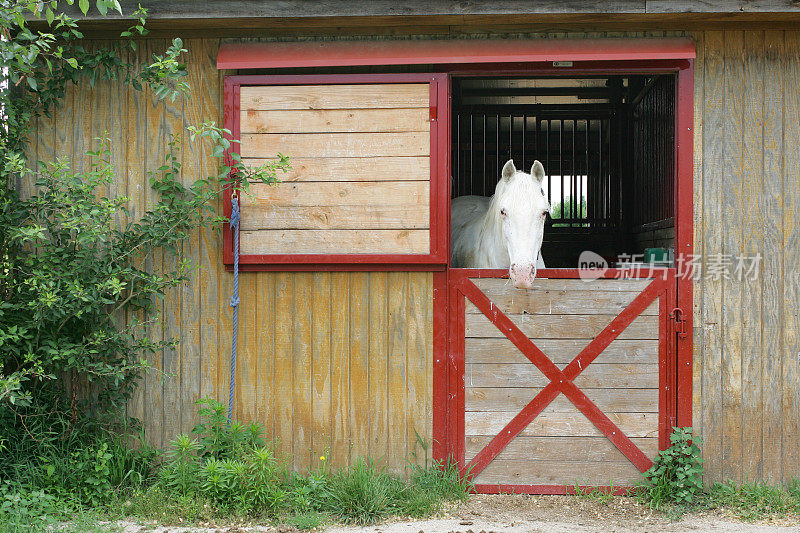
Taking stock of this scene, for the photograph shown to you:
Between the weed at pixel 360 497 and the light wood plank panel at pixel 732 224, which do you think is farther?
the light wood plank panel at pixel 732 224

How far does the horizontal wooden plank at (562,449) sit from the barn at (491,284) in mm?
12

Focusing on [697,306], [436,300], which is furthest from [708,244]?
[436,300]

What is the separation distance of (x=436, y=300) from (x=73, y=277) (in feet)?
6.87

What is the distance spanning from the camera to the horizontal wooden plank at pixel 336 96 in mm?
4055

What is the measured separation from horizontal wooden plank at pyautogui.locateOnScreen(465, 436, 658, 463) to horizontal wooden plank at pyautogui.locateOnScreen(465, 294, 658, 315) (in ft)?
2.50

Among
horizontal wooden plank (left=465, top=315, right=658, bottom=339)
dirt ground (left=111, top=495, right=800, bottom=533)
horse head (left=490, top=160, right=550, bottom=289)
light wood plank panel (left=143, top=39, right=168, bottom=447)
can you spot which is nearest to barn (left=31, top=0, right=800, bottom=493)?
horizontal wooden plank (left=465, top=315, right=658, bottom=339)

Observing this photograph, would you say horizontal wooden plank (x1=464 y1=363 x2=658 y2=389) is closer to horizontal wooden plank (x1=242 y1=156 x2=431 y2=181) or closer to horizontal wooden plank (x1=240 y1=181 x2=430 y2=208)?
horizontal wooden plank (x1=240 y1=181 x2=430 y2=208)

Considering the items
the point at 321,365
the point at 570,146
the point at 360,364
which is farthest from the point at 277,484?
the point at 570,146

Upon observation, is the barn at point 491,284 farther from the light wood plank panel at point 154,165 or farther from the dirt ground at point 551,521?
the light wood plank panel at point 154,165

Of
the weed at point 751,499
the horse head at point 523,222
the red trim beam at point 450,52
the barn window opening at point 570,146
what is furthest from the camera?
the barn window opening at point 570,146

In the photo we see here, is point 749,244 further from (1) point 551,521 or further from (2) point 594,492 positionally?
(1) point 551,521

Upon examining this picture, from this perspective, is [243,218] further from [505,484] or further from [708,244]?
[708,244]

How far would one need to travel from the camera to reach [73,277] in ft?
12.6

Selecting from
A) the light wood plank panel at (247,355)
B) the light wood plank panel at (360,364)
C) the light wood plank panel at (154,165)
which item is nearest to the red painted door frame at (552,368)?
the light wood plank panel at (360,364)
